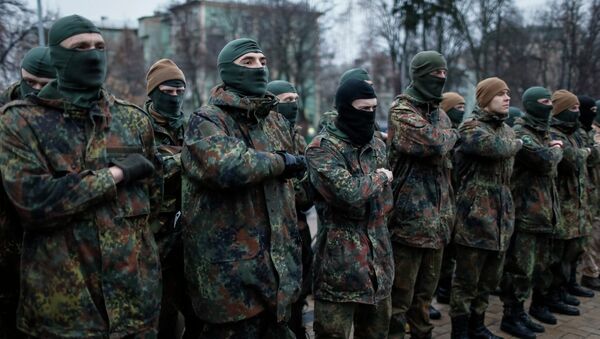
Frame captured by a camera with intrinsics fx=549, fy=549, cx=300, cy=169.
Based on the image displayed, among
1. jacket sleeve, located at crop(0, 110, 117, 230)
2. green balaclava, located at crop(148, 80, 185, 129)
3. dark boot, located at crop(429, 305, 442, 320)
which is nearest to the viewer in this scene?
jacket sleeve, located at crop(0, 110, 117, 230)

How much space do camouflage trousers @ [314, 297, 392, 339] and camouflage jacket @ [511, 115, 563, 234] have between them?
2.30 m

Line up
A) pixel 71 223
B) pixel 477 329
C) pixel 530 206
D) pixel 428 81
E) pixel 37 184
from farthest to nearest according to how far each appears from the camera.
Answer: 1. pixel 530 206
2. pixel 477 329
3. pixel 428 81
4. pixel 71 223
5. pixel 37 184

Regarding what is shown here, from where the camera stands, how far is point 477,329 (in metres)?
4.98

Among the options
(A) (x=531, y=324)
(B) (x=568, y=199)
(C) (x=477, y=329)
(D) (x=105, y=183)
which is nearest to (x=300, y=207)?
(C) (x=477, y=329)

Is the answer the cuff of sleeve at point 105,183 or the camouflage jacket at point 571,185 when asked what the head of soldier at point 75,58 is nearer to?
the cuff of sleeve at point 105,183

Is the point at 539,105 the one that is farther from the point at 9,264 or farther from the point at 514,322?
the point at 9,264

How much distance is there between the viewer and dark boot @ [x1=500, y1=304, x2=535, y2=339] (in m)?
5.18

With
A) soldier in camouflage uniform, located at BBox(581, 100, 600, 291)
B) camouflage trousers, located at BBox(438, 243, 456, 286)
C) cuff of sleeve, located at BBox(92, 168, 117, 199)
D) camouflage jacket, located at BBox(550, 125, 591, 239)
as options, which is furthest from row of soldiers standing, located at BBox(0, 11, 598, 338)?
soldier in camouflage uniform, located at BBox(581, 100, 600, 291)

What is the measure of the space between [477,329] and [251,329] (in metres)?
2.66

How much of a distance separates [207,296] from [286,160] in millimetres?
890

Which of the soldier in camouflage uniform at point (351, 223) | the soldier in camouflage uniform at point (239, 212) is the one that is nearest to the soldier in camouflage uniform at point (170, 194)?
the soldier in camouflage uniform at point (239, 212)

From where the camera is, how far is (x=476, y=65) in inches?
1092

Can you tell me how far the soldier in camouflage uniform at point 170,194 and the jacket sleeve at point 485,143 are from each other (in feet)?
8.08

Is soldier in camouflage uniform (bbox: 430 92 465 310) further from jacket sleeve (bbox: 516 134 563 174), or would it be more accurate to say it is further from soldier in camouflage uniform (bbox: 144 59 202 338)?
soldier in camouflage uniform (bbox: 144 59 202 338)
